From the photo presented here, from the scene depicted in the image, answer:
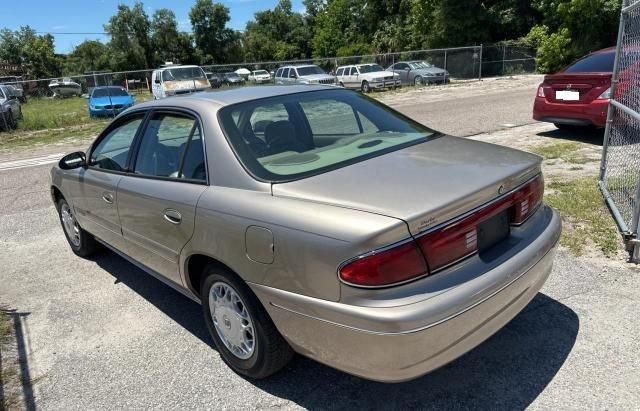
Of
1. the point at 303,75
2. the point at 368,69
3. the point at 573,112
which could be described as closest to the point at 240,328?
the point at 573,112

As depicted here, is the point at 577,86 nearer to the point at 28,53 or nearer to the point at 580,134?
the point at 580,134

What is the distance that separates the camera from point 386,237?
2.15 meters

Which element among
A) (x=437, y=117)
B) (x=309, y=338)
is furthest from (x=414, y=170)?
(x=437, y=117)

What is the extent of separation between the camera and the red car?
779 cm

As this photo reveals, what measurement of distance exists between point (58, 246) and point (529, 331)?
4.78m

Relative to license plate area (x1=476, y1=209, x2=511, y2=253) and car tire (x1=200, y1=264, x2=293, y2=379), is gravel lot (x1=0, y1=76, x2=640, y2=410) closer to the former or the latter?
car tire (x1=200, y1=264, x2=293, y2=379)

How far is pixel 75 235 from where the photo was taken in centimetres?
503

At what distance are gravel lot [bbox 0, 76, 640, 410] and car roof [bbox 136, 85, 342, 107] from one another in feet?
5.16

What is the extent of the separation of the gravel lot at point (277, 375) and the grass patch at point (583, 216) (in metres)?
0.26

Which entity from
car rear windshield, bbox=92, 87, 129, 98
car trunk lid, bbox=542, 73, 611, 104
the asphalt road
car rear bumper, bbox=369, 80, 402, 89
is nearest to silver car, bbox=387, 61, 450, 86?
car rear bumper, bbox=369, 80, 402, 89

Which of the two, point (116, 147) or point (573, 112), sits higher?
point (116, 147)

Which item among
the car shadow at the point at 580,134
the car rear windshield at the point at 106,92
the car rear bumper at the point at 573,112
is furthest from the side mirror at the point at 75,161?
the car rear windshield at the point at 106,92

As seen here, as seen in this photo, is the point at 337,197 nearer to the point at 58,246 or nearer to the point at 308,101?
the point at 308,101

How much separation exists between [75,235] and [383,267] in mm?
3944
